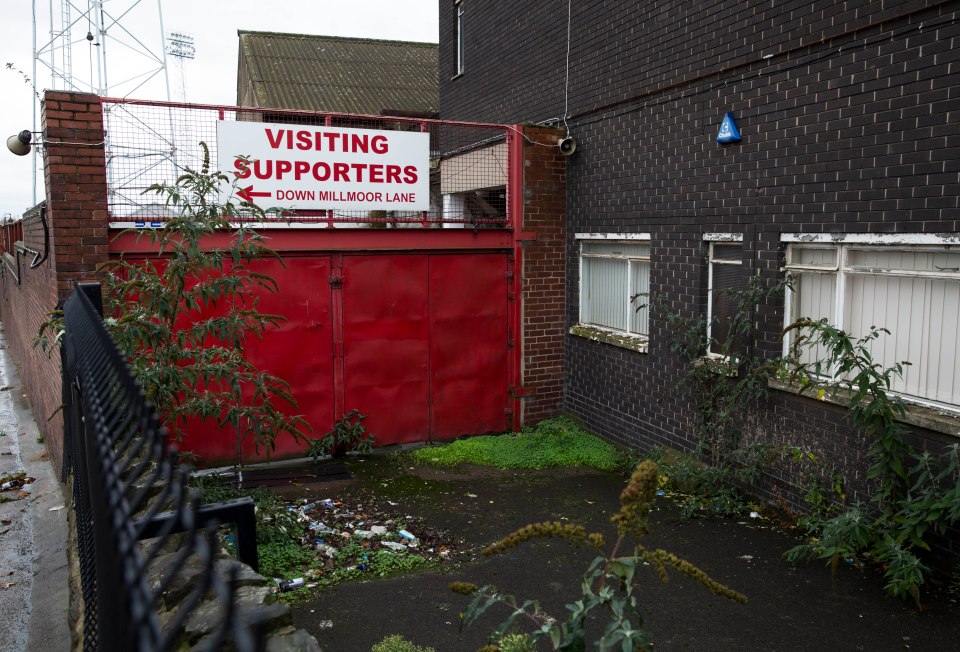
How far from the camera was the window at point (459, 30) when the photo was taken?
512 inches

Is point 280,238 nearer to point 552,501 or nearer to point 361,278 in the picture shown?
point 361,278

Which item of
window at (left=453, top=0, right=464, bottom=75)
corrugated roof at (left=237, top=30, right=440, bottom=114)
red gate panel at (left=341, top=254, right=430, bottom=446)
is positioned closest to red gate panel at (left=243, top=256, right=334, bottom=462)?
red gate panel at (left=341, top=254, right=430, bottom=446)

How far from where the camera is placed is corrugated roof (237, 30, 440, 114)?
19281 mm

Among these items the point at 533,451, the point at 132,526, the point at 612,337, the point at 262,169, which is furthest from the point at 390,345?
the point at 132,526

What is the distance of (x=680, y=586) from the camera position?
5480 millimetres

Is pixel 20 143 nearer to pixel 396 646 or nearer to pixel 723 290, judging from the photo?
pixel 396 646

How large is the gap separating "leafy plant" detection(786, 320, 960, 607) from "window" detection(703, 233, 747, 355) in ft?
4.94

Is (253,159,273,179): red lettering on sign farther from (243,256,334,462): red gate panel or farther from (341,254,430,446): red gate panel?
(341,254,430,446): red gate panel

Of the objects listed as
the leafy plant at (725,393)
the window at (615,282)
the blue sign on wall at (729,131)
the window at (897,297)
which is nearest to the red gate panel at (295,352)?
the window at (615,282)

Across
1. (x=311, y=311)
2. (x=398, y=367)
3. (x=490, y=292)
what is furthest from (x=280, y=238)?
(x=490, y=292)

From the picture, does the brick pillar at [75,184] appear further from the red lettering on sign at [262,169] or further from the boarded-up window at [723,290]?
the boarded-up window at [723,290]

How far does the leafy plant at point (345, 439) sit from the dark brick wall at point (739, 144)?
2.79m

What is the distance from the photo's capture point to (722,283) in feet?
24.1

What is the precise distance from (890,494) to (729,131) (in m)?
3.42
